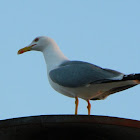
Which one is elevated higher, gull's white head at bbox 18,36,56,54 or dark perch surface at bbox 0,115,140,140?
gull's white head at bbox 18,36,56,54

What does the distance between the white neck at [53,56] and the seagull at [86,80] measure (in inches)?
0.7

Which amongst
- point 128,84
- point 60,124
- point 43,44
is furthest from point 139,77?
point 43,44

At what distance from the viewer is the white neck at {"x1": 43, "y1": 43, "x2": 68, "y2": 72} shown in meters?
5.56

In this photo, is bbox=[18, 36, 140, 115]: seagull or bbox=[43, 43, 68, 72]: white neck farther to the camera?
bbox=[43, 43, 68, 72]: white neck

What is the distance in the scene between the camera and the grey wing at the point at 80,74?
4.94 m

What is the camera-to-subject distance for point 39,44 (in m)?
6.05

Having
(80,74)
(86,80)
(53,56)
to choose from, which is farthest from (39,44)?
(86,80)

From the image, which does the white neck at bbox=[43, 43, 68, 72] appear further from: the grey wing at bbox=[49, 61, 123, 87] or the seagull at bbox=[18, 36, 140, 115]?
the grey wing at bbox=[49, 61, 123, 87]

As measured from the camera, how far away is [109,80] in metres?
4.84

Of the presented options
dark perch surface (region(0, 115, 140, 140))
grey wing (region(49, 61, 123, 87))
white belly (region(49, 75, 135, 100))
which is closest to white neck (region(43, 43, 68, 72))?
grey wing (region(49, 61, 123, 87))

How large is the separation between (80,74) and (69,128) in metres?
1.46

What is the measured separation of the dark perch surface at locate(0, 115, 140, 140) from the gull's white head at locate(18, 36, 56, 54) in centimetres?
235

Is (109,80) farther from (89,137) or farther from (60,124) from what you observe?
(60,124)

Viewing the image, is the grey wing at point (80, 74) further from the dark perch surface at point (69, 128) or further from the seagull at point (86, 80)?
the dark perch surface at point (69, 128)
